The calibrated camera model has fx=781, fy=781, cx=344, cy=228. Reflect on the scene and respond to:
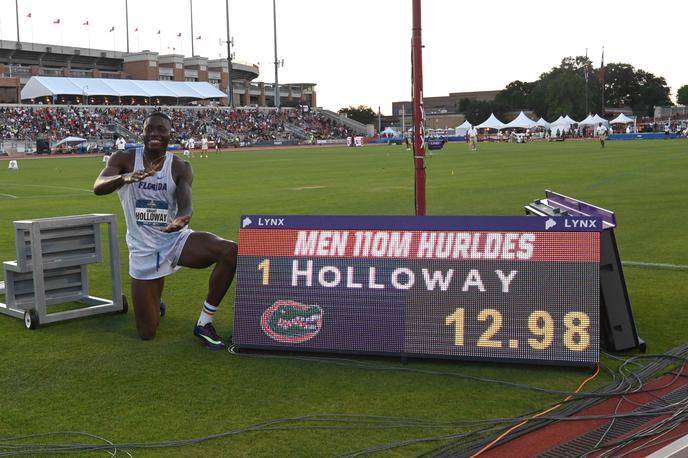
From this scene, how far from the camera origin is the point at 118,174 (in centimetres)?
649

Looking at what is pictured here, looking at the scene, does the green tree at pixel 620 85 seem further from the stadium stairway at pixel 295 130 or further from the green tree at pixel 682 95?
the stadium stairway at pixel 295 130

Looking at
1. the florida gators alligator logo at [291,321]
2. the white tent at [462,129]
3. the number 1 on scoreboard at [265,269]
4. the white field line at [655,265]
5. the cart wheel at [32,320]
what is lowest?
the cart wheel at [32,320]

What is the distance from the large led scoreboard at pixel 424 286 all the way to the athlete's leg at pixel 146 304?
2.96 ft

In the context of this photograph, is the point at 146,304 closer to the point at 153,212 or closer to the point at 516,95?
the point at 153,212

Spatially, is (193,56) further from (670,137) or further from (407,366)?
(407,366)

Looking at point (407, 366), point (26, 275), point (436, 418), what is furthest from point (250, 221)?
point (26, 275)

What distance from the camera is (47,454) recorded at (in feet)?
13.9

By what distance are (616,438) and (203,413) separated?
2.42 metres

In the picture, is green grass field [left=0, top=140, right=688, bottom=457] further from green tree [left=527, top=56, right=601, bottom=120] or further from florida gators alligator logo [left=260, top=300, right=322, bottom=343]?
green tree [left=527, top=56, right=601, bottom=120]

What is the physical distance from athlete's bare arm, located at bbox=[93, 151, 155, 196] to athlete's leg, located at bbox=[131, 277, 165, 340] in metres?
0.82

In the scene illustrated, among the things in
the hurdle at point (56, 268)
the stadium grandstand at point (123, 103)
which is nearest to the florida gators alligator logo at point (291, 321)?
the hurdle at point (56, 268)

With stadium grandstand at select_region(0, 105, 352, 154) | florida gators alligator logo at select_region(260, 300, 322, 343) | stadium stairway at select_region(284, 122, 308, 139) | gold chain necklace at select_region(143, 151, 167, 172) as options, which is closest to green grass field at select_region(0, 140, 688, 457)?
florida gators alligator logo at select_region(260, 300, 322, 343)

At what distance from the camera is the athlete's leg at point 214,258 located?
6391 millimetres

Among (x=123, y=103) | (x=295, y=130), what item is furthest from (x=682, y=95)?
(x=123, y=103)
